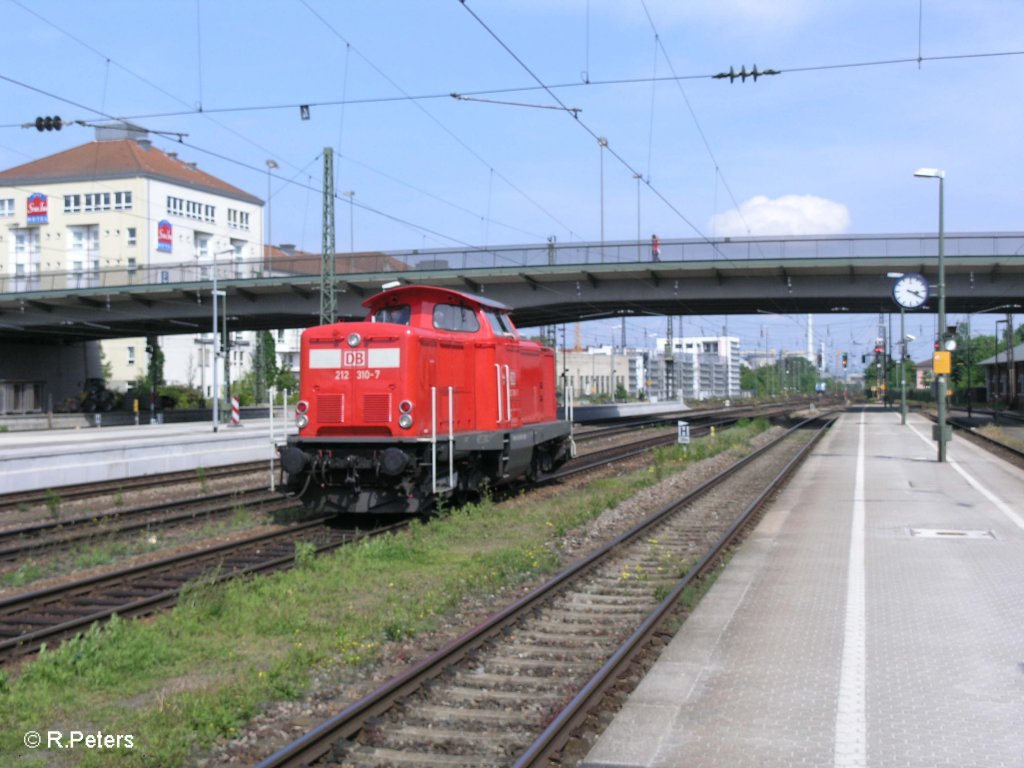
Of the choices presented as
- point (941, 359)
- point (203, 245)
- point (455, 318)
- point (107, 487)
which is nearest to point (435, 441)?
point (455, 318)

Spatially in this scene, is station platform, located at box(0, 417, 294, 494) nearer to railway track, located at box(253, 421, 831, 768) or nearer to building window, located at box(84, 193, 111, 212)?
railway track, located at box(253, 421, 831, 768)

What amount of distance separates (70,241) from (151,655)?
84.0m

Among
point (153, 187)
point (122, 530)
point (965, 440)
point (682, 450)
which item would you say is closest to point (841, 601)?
point (122, 530)

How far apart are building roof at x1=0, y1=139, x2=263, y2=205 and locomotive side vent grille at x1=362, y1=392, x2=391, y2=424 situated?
2834 inches

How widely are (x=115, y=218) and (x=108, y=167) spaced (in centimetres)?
419

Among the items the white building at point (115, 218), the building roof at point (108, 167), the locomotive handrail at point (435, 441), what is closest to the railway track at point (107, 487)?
the locomotive handrail at point (435, 441)

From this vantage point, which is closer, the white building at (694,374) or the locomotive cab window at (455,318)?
the locomotive cab window at (455,318)

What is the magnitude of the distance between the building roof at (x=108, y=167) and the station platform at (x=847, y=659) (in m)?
76.0

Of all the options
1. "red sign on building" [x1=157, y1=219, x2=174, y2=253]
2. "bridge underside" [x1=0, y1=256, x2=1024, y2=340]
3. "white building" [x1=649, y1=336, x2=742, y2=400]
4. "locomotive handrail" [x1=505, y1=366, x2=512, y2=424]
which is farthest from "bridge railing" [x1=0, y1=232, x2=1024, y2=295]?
"white building" [x1=649, y1=336, x2=742, y2=400]

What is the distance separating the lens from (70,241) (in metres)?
82.9

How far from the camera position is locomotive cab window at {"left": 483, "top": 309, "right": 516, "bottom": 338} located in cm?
1655

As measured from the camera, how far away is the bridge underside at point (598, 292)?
40562mm

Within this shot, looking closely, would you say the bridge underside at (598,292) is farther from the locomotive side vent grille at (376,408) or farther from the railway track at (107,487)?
the locomotive side vent grille at (376,408)

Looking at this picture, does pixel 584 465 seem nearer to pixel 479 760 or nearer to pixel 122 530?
pixel 122 530
